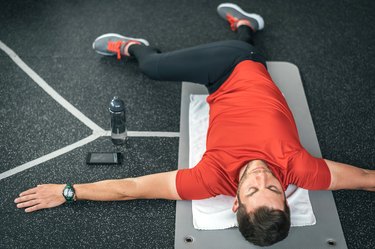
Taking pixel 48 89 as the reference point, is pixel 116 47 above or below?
above

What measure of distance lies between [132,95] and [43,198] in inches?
37.1

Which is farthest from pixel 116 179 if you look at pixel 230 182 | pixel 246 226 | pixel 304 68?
pixel 304 68

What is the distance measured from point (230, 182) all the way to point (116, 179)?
0.63m

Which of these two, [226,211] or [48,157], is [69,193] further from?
[226,211]

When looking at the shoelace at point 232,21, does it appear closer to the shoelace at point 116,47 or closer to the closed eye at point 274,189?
the shoelace at point 116,47

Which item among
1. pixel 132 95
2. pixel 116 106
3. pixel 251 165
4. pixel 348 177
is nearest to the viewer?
pixel 251 165

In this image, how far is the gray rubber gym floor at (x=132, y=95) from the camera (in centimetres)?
249

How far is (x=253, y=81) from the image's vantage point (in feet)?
8.48

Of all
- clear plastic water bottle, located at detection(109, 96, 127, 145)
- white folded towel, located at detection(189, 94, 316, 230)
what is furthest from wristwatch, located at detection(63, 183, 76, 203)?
white folded towel, located at detection(189, 94, 316, 230)

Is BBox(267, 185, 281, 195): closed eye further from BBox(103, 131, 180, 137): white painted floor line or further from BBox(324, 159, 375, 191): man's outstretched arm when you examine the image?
BBox(103, 131, 180, 137): white painted floor line

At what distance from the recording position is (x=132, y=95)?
3.14 m

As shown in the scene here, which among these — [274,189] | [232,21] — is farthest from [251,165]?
[232,21]

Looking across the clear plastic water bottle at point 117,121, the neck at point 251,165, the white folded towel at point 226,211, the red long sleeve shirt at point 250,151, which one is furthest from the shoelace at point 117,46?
the neck at point 251,165

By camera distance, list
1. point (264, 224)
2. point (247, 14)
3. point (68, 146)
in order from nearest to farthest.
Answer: point (264, 224) < point (68, 146) < point (247, 14)
